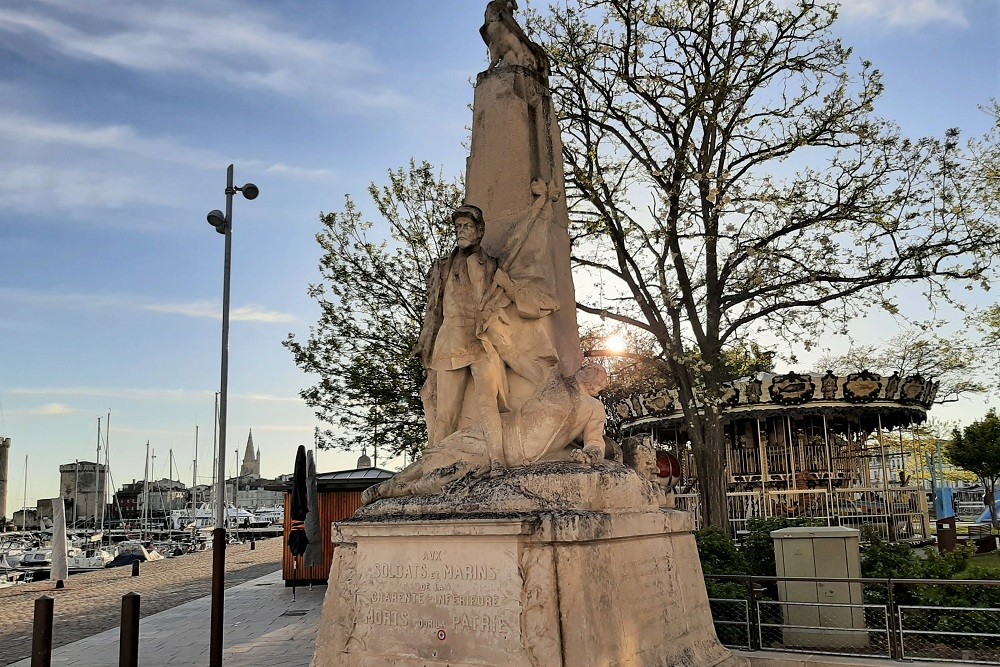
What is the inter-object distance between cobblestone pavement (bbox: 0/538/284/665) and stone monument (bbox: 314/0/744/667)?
6719mm

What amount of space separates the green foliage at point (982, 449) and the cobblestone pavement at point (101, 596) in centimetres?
2775

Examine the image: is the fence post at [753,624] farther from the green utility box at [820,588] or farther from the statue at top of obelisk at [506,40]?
the statue at top of obelisk at [506,40]

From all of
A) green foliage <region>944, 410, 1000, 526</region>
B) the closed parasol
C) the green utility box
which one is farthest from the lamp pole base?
green foliage <region>944, 410, 1000, 526</region>

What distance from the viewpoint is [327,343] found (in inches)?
828

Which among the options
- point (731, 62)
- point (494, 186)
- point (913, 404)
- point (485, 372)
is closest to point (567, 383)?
point (485, 372)

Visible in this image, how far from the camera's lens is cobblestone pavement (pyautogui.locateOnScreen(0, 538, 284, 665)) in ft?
45.9

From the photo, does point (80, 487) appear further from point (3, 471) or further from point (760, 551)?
point (760, 551)

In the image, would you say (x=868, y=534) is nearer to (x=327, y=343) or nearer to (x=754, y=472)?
(x=327, y=343)

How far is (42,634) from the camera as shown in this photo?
792cm

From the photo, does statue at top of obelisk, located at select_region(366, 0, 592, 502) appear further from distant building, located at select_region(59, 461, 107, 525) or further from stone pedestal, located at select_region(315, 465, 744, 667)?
distant building, located at select_region(59, 461, 107, 525)

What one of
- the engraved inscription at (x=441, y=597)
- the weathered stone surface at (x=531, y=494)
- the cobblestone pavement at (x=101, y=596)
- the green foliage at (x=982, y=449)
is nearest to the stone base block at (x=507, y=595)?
the engraved inscription at (x=441, y=597)

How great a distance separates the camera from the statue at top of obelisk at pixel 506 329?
6.19 m

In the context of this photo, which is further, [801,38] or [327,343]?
[327,343]

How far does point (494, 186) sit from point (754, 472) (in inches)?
939
